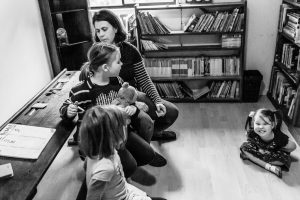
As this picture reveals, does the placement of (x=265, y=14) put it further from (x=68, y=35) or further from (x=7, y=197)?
(x=7, y=197)

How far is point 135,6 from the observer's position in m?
3.52

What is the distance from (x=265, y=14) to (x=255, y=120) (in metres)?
1.62

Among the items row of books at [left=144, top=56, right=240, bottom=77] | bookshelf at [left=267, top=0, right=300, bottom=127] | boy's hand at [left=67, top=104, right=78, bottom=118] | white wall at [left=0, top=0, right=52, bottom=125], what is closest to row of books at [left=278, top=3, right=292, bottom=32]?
bookshelf at [left=267, top=0, right=300, bottom=127]

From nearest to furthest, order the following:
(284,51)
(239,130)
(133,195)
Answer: (133,195) → (239,130) → (284,51)

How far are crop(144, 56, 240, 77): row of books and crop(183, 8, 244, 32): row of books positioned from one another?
1.13 ft

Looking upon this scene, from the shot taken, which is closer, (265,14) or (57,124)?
(57,124)

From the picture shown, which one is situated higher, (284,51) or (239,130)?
(284,51)

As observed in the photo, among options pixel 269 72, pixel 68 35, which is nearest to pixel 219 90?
pixel 269 72

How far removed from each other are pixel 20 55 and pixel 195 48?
1.96 metres

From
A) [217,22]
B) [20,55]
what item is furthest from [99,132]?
[217,22]

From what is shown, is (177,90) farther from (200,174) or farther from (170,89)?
(200,174)

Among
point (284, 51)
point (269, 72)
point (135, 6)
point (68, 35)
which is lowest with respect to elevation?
point (269, 72)

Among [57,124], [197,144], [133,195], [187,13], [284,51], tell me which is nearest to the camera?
[133,195]

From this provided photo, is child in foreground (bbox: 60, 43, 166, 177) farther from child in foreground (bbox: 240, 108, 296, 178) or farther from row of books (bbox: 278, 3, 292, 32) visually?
row of books (bbox: 278, 3, 292, 32)
